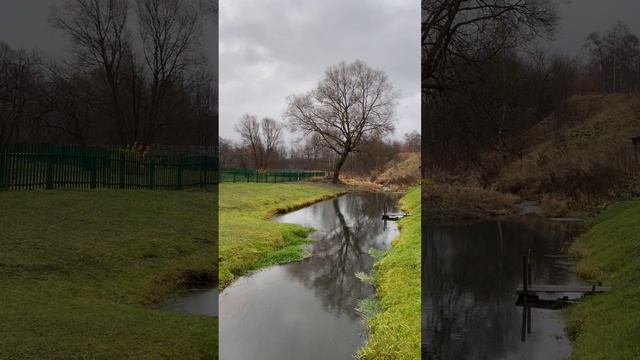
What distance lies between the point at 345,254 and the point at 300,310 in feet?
18.8

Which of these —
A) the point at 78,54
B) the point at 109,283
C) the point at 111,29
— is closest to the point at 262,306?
the point at 109,283

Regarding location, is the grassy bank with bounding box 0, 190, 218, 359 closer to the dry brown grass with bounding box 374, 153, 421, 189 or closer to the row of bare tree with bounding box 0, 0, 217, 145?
the row of bare tree with bounding box 0, 0, 217, 145

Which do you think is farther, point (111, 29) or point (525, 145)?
point (111, 29)

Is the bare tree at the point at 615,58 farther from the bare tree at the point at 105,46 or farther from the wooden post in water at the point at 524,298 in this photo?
the bare tree at the point at 105,46

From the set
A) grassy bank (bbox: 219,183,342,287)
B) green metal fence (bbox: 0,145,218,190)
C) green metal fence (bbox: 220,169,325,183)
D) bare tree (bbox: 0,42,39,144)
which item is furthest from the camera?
green metal fence (bbox: 220,169,325,183)

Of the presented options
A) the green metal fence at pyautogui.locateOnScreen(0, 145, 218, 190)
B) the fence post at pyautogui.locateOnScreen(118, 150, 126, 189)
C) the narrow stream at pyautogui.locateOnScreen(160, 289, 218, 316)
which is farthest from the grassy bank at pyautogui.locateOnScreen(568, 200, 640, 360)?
the fence post at pyautogui.locateOnScreen(118, 150, 126, 189)

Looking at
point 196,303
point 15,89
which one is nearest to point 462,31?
point 196,303

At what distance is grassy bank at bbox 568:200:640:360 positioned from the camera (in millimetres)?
5539

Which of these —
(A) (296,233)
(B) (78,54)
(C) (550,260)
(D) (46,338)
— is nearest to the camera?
(D) (46,338)

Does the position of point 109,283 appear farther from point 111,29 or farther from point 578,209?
point 111,29

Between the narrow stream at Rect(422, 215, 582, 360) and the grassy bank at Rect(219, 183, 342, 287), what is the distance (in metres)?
5.59

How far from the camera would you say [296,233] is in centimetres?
1702

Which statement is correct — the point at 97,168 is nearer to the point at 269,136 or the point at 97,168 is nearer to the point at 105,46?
the point at 105,46

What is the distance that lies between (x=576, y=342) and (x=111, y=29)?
46.0 feet
